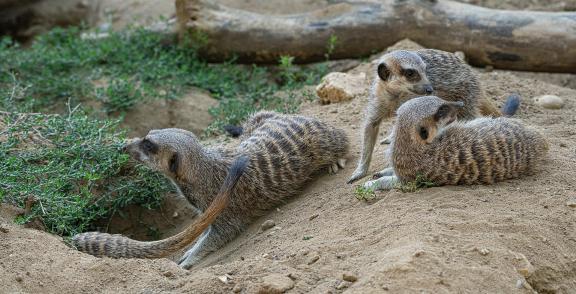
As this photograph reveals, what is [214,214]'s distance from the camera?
475 centimetres

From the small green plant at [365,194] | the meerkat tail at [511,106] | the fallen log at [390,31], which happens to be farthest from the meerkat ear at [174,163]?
the fallen log at [390,31]

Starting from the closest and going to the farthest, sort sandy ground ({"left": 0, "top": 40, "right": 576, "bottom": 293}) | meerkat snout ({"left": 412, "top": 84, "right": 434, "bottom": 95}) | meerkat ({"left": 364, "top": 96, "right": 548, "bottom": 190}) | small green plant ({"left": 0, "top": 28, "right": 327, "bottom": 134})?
sandy ground ({"left": 0, "top": 40, "right": 576, "bottom": 293}) → meerkat ({"left": 364, "top": 96, "right": 548, "bottom": 190}) → meerkat snout ({"left": 412, "top": 84, "right": 434, "bottom": 95}) → small green plant ({"left": 0, "top": 28, "right": 327, "bottom": 134})

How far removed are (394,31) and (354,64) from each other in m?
0.69

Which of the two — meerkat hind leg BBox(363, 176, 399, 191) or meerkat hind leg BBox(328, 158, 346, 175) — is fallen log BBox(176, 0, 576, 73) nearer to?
meerkat hind leg BBox(328, 158, 346, 175)

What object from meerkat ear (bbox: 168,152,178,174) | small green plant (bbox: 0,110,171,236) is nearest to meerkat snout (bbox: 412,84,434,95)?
meerkat ear (bbox: 168,152,178,174)

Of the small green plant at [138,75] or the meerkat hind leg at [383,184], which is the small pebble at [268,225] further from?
the small green plant at [138,75]

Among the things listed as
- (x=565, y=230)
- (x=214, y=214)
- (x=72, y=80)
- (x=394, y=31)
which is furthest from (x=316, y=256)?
(x=72, y=80)

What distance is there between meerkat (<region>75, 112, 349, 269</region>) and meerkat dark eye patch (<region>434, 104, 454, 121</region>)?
1143 mm

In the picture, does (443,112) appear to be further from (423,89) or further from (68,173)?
(68,173)

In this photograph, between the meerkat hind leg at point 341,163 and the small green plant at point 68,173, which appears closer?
the small green plant at point 68,173

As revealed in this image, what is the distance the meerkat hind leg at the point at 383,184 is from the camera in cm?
492

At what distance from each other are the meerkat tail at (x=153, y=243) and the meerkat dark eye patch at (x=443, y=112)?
1176mm

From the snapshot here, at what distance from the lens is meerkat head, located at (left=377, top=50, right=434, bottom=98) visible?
531 centimetres

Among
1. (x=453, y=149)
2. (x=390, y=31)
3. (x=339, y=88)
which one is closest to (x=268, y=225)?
(x=453, y=149)
